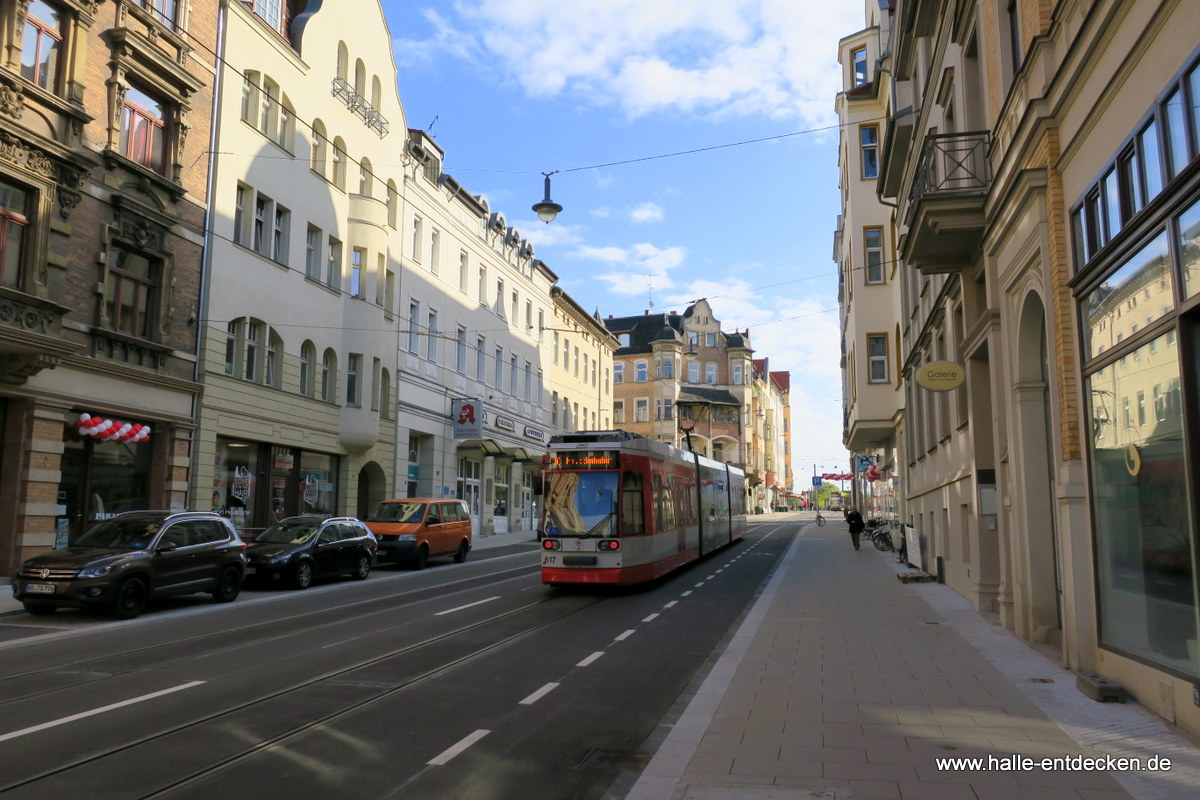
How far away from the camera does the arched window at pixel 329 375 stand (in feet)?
98.4

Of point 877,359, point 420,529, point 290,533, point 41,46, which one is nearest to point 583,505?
point 290,533

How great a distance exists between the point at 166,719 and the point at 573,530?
1052 cm

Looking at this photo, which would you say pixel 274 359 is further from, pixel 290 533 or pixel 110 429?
pixel 290 533

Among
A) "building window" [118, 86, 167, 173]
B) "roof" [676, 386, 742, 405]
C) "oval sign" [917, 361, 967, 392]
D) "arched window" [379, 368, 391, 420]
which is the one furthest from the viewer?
"roof" [676, 386, 742, 405]

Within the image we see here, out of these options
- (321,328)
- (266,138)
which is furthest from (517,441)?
(266,138)

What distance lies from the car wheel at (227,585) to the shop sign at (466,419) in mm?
21976

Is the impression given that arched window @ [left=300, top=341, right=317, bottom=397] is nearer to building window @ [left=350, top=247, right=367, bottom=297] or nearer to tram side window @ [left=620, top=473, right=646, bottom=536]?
building window @ [left=350, top=247, right=367, bottom=297]

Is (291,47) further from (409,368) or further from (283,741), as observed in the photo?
(283,741)

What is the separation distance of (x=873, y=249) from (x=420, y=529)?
1760 centimetres

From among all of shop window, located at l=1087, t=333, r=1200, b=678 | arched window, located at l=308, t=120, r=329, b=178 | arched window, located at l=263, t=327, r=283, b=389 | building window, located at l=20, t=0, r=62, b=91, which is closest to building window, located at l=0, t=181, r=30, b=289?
building window, located at l=20, t=0, r=62, b=91

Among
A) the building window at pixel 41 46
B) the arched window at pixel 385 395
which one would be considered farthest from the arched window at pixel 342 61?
the building window at pixel 41 46

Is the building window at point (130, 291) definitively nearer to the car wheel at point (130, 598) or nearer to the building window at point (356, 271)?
the car wheel at point (130, 598)

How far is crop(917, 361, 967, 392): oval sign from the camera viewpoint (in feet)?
47.8

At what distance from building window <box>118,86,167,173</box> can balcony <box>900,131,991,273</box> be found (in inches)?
695
